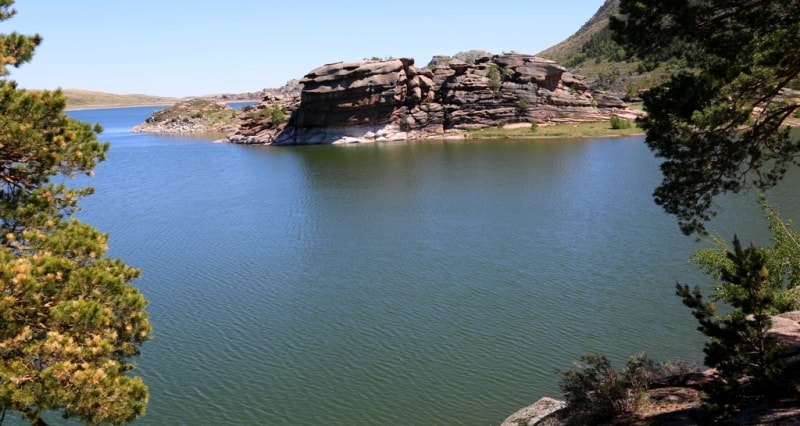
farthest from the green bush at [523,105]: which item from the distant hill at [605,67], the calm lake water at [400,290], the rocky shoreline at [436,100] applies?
the calm lake water at [400,290]

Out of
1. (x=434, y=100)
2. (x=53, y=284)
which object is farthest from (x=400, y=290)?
(x=434, y=100)

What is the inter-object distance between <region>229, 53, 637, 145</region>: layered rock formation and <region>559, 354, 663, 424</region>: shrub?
245 ft

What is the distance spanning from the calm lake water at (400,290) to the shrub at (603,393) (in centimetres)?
461

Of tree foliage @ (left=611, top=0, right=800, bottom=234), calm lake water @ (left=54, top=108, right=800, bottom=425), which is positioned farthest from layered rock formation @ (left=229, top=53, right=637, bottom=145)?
tree foliage @ (left=611, top=0, right=800, bottom=234)

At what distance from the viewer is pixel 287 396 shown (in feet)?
56.2

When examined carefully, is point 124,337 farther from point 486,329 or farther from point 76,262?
point 486,329

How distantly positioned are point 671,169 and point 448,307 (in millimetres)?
12275

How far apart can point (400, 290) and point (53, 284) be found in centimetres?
1764

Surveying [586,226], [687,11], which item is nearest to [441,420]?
[687,11]

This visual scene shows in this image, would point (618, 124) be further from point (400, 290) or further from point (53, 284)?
point (53, 284)

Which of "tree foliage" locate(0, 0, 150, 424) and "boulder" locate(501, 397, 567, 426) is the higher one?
"tree foliage" locate(0, 0, 150, 424)

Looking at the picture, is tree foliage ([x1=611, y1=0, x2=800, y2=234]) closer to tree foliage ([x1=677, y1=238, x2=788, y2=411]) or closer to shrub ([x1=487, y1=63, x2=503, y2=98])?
tree foliage ([x1=677, y1=238, x2=788, y2=411])

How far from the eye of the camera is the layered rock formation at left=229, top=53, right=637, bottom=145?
3302 inches

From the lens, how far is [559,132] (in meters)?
80.2
